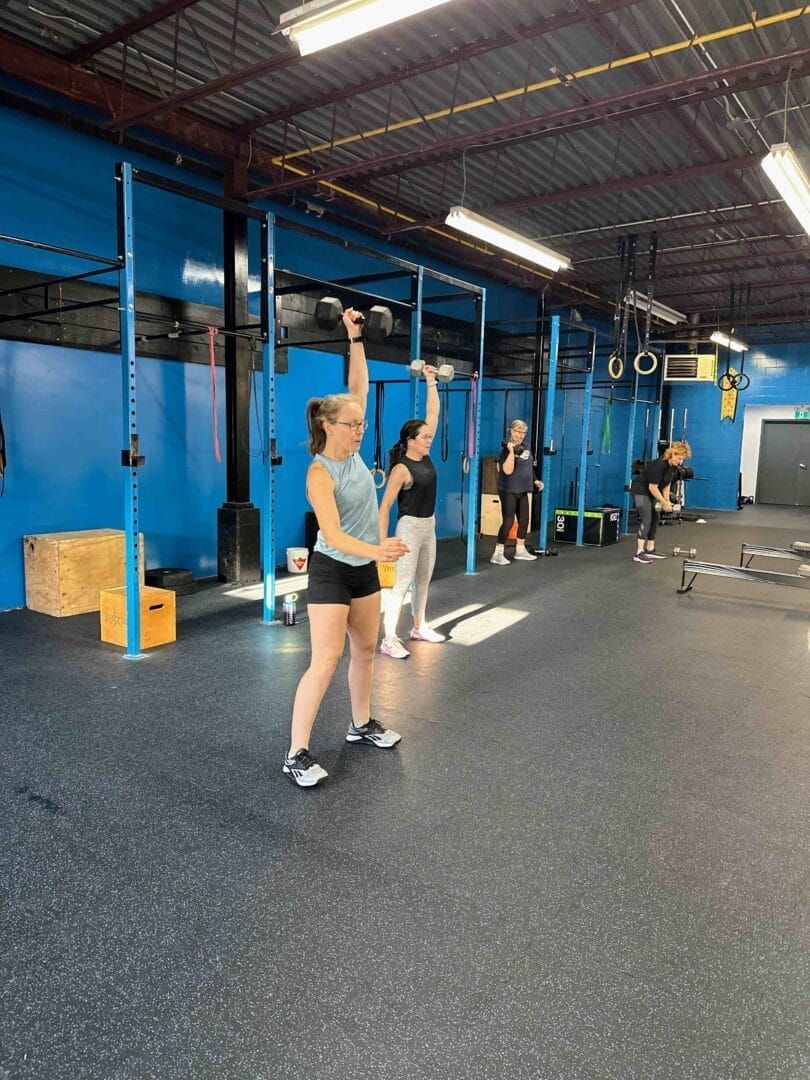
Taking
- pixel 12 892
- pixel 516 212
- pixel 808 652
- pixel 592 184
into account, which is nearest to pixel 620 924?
pixel 12 892

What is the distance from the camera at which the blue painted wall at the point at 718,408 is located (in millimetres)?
15234

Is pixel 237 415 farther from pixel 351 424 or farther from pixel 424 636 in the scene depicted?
pixel 351 424

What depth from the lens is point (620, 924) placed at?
6.55ft

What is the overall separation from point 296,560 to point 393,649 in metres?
2.76

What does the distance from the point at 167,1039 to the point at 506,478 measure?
6.77m

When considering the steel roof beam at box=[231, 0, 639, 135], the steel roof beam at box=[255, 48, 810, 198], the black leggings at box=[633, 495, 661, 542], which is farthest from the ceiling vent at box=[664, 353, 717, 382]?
the steel roof beam at box=[231, 0, 639, 135]

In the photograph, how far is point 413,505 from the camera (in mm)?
4180

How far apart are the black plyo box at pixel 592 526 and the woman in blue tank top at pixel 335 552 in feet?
24.3

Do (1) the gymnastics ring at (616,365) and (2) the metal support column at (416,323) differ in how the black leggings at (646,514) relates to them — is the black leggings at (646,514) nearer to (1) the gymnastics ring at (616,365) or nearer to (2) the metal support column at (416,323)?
(1) the gymnastics ring at (616,365)

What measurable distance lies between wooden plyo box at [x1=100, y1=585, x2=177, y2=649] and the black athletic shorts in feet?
7.29

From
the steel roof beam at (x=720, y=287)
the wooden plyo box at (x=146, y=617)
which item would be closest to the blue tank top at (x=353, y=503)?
the wooden plyo box at (x=146, y=617)

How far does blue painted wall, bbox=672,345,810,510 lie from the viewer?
15.2 metres

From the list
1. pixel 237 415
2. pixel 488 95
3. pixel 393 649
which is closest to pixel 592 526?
pixel 237 415

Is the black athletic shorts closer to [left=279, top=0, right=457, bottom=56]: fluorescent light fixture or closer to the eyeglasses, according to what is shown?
the eyeglasses
